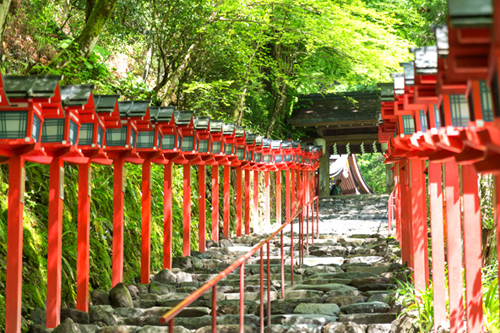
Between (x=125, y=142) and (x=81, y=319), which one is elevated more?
(x=125, y=142)

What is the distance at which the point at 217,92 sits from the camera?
50.4 ft

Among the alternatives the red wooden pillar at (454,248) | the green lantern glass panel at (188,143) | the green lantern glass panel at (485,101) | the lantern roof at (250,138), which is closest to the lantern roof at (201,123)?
the green lantern glass panel at (188,143)

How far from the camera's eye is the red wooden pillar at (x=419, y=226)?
6.80 m

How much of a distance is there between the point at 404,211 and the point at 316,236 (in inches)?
199

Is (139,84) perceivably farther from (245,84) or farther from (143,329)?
(143,329)

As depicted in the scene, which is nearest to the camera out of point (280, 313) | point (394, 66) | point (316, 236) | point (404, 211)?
point (280, 313)

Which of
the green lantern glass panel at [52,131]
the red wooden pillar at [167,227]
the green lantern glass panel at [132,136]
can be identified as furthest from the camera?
the red wooden pillar at [167,227]

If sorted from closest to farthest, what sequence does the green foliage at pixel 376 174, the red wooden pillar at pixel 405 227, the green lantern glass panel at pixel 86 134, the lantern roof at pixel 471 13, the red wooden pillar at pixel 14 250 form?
the lantern roof at pixel 471 13
the red wooden pillar at pixel 14 250
the green lantern glass panel at pixel 86 134
the red wooden pillar at pixel 405 227
the green foliage at pixel 376 174

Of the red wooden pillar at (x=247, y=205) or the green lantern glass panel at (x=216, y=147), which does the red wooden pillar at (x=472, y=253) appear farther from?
the red wooden pillar at (x=247, y=205)

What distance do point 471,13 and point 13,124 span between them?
14.1 ft

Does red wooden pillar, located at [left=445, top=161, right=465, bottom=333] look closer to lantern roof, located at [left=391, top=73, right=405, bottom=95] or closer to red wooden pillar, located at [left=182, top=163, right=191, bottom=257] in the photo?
lantern roof, located at [left=391, top=73, right=405, bottom=95]

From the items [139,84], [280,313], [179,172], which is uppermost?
[139,84]

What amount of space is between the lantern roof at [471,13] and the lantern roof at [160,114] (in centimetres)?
703

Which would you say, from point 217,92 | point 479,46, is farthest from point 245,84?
point 479,46
